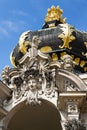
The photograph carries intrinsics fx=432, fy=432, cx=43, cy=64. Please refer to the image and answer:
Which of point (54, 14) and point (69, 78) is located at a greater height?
point (54, 14)

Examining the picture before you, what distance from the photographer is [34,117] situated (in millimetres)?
14922

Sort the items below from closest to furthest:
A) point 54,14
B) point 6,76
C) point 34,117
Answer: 1. point 6,76
2. point 34,117
3. point 54,14

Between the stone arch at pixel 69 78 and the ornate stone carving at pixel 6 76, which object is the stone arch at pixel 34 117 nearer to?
the stone arch at pixel 69 78

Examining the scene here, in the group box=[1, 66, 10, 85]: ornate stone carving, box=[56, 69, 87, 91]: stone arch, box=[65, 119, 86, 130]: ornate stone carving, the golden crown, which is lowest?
box=[65, 119, 86, 130]: ornate stone carving

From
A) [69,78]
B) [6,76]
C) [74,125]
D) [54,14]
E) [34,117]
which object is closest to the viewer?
[74,125]

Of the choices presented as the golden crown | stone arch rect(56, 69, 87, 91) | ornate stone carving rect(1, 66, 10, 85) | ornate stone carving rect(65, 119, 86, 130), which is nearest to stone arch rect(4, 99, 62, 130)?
stone arch rect(56, 69, 87, 91)

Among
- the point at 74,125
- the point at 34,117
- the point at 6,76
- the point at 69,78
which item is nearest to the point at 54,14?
the point at 6,76

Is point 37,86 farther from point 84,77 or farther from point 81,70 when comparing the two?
point 81,70

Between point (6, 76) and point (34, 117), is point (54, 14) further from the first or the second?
point (34, 117)

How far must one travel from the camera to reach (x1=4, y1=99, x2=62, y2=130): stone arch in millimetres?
13812

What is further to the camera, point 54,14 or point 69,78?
point 54,14

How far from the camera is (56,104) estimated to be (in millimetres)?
13250

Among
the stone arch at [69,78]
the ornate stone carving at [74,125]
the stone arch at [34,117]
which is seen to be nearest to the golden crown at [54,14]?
the stone arch at [34,117]

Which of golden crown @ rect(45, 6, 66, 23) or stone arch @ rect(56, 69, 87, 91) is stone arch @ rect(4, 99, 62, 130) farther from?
golden crown @ rect(45, 6, 66, 23)
